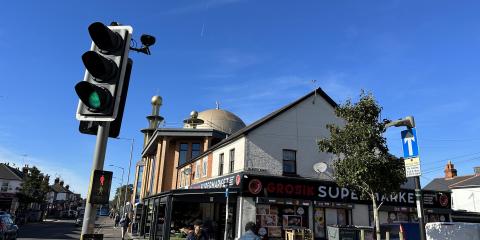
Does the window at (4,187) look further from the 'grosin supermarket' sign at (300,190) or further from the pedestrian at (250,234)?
the pedestrian at (250,234)

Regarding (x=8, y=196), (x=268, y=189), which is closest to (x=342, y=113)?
(x=268, y=189)

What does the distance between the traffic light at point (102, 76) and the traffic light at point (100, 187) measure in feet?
1.81

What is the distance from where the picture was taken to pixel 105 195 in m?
3.79

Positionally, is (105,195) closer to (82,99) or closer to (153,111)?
(82,99)

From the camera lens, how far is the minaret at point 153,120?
211ft

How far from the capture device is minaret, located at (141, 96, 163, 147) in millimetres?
64438

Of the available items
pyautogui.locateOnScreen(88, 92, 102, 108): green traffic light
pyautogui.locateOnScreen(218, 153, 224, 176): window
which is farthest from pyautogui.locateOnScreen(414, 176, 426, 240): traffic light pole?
pyautogui.locateOnScreen(218, 153, 224, 176): window

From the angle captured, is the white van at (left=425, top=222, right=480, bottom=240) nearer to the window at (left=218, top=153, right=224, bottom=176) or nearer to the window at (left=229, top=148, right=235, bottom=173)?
the window at (left=229, top=148, right=235, bottom=173)

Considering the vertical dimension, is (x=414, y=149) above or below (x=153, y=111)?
below

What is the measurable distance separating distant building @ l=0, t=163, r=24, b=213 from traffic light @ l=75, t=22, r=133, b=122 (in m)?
65.5

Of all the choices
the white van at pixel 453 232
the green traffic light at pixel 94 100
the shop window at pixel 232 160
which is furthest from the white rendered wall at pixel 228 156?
the green traffic light at pixel 94 100

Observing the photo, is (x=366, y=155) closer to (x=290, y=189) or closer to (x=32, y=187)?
(x=290, y=189)

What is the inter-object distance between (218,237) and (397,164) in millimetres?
13988

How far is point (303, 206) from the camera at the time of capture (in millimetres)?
22516
